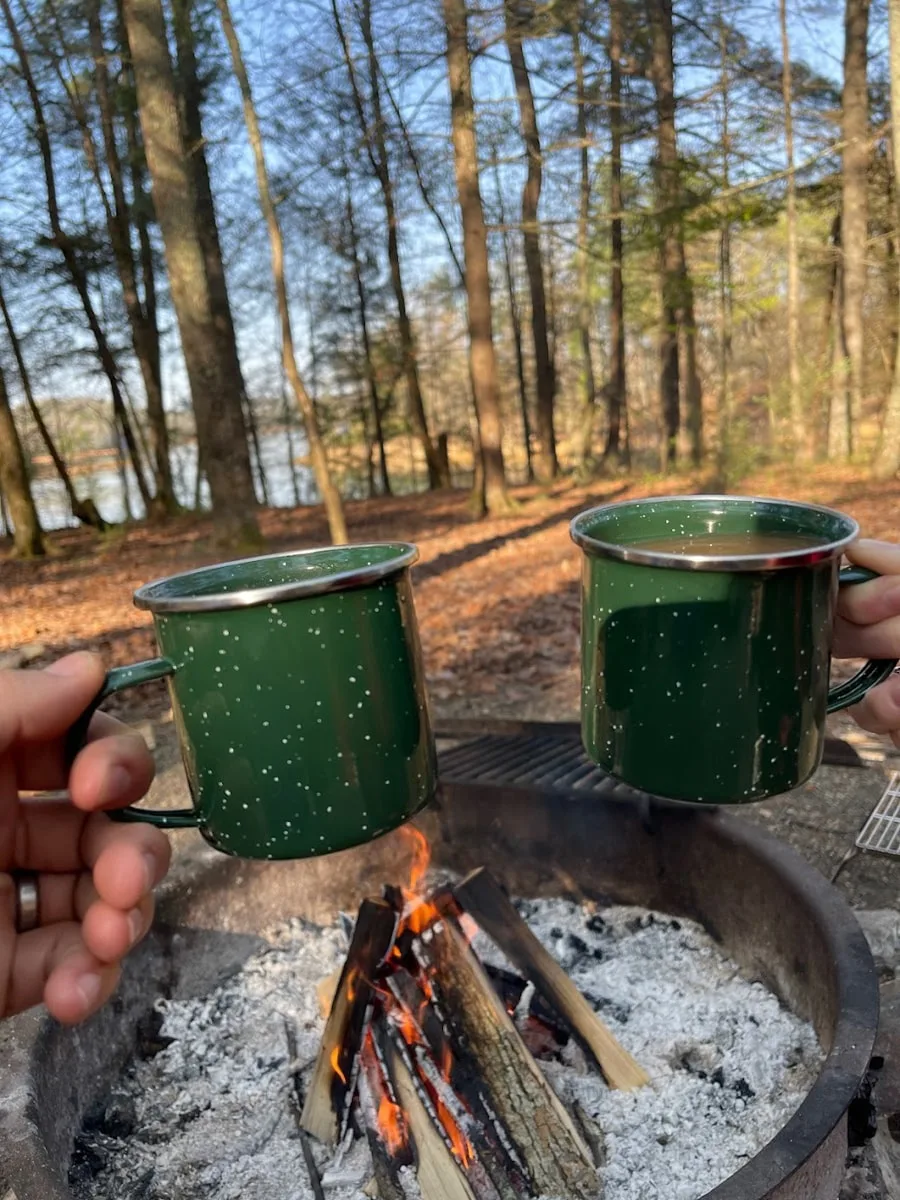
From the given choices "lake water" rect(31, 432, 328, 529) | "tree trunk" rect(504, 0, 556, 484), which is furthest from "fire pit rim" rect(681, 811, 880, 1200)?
"lake water" rect(31, 432, 328, 529)

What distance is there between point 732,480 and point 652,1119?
8.94 meters

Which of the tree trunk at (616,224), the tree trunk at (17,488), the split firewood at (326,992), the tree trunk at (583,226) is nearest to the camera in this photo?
the split firewood at (326,992)

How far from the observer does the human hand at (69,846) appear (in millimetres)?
1097

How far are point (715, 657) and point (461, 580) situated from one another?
5.99 m

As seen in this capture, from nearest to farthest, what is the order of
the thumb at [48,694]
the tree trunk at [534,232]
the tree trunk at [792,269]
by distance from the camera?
the thumb at [48,694], the tree trunk at [534,232], the tree trunk at [792,269]

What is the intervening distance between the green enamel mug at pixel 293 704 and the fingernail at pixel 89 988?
0.27 metres

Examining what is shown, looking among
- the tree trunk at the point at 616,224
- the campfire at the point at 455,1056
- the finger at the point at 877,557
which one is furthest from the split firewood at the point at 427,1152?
the tree trunk at the point at 616,224

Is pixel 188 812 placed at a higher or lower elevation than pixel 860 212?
lower

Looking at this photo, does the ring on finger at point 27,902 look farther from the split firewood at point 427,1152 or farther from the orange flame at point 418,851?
the orange flame at point 418,851

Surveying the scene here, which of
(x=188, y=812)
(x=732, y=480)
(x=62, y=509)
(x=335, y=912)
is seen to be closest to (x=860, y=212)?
(x=732, y=480)

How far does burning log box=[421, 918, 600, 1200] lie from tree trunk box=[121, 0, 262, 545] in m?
7.09

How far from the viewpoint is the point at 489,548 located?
27.0 ft

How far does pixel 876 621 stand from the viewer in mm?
1234

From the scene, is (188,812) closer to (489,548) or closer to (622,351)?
(489,548)
